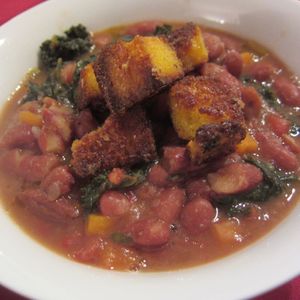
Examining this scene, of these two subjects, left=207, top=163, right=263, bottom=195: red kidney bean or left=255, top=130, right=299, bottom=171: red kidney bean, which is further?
left=255, top=130, right=299, bottom=171: red kidney bean

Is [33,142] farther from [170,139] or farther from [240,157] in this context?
[240,157]

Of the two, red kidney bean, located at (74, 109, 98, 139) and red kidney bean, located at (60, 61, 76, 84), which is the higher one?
red kidney bean, located at (60, 61, 76, 84)

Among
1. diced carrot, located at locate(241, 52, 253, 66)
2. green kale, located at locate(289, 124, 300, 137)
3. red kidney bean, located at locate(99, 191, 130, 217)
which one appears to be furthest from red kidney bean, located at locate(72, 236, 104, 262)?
diced carrot, located at locate(241, 52, 253, 66)

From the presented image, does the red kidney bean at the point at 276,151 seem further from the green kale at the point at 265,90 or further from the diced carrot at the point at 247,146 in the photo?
the green kale at the point at 265,90

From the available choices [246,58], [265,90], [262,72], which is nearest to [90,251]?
[265,90]

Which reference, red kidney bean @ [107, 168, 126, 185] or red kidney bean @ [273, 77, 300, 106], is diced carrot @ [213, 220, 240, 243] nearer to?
red kidney bean @ [107, 168, 126, 185]

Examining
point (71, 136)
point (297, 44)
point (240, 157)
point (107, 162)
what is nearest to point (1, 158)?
point (71, 136)

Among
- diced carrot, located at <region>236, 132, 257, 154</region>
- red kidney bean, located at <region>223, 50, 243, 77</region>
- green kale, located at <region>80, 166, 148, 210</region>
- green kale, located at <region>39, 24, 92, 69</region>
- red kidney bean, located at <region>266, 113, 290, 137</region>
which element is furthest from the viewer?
green kale, located at <region>39, 24, 92, 69</region>
